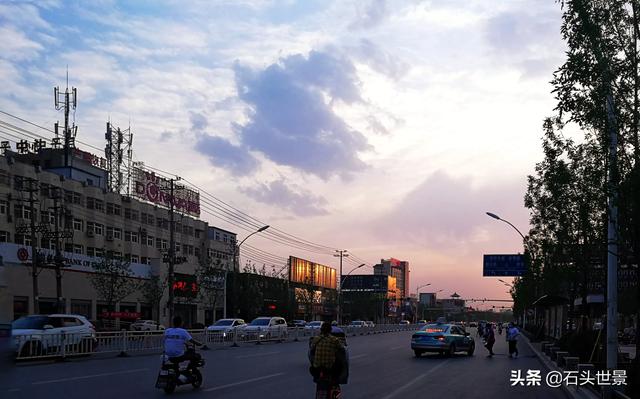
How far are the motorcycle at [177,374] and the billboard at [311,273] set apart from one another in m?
93.6

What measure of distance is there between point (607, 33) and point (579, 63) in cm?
102

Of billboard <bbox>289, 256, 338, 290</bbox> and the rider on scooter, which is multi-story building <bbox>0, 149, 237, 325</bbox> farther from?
the rider on scooter

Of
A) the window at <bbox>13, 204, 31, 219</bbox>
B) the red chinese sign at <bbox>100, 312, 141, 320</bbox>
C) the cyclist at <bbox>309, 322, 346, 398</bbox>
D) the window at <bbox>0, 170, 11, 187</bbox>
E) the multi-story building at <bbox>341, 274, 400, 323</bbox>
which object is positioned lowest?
the multi-story building at <bbox>341, 274, 400, 323</bbox>

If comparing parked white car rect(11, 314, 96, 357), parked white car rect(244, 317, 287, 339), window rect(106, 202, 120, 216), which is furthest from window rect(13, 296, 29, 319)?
parked white car rect(11, 314, 96, 357)

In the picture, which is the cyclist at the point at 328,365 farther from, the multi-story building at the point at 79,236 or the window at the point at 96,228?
the window at the point at 96,228

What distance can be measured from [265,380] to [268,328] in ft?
92.6

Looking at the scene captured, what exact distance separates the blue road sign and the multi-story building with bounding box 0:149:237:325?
91.8 ft

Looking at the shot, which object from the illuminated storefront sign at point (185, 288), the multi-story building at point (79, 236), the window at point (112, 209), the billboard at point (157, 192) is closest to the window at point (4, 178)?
the multi-story building at point (79, 236)

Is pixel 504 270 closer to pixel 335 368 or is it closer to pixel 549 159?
pixel 549 159

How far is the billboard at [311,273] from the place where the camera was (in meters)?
119

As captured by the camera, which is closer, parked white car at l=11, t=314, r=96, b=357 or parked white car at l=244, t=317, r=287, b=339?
parked white car at l=11, t=314, r=96, b=357

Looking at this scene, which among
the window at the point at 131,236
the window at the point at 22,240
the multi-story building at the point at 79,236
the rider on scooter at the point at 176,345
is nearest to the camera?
the rider on scooter at the point at 176,345

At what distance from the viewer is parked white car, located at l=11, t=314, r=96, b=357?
81.8 ft

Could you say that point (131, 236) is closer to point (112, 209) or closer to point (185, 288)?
point (112, 209)
